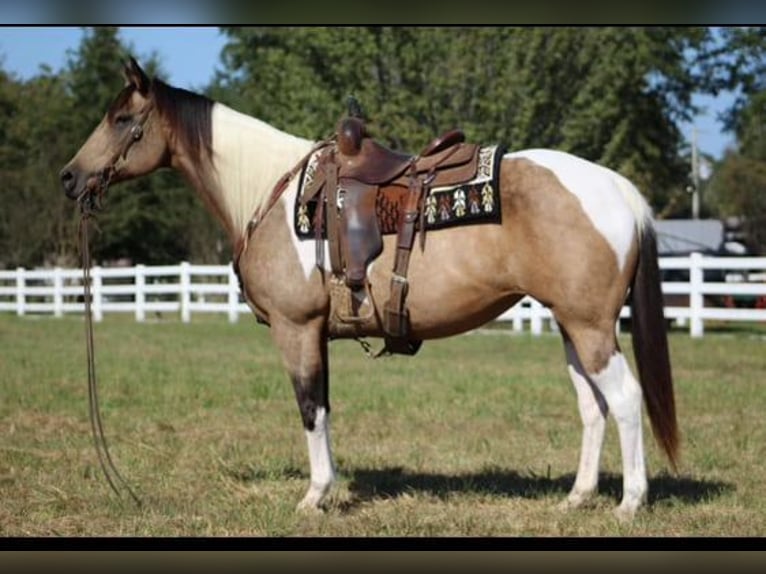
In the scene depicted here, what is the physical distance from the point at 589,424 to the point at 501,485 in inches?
27.8

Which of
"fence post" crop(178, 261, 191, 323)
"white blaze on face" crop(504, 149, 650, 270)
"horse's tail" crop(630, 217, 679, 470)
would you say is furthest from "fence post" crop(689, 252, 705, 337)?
"white blaze on face" crop(504, 149, 650, 270)

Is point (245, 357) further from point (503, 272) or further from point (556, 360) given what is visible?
point (503, 272)

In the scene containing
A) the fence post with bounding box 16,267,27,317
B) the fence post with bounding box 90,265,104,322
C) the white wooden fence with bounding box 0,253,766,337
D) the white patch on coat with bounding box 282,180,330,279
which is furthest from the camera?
the fence post with bounding box 16,267,27,317

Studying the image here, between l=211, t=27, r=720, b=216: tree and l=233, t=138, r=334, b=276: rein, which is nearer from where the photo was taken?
l=233, t=138, r=334, b=276: rein

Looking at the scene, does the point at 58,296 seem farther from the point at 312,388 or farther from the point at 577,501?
the point at 577,501

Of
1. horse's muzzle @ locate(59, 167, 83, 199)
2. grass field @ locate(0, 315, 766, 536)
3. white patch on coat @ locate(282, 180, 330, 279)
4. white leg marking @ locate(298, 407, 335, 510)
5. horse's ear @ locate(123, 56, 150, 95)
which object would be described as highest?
horse's ear @ locate(123, 56, 150, 95)

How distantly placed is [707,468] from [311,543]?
3.01 m

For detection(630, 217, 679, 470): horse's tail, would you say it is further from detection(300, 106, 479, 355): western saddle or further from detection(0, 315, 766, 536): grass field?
detection(300, 106, 479, 355): western saddle

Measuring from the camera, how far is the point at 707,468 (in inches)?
247

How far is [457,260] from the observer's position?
492 centimetres

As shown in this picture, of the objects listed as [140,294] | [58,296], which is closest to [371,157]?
[140,294]

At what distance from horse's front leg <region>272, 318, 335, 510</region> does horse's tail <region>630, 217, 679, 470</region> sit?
1518 millimetres

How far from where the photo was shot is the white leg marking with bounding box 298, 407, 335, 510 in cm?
513

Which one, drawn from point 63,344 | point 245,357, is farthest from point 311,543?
point 63,344
